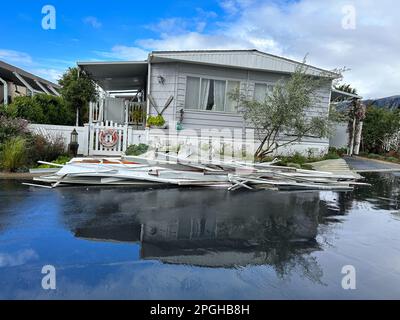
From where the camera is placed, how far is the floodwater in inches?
119

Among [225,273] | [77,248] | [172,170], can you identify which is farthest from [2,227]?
[172,170]

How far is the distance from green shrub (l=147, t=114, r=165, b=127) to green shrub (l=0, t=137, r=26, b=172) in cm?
475

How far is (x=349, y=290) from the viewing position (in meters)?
3.10

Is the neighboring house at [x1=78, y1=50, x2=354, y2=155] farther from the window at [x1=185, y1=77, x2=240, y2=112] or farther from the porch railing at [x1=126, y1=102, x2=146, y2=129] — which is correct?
the porch railing at [x1=126, y1=102, x2=146, y2=129]

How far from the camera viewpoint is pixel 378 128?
19.4m

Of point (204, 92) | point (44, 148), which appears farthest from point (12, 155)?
point (204, 92)

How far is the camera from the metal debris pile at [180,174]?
25.0 ft

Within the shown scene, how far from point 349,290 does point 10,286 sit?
3.25m

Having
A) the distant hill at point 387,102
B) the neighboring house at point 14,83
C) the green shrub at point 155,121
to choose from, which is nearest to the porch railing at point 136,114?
the green shrub at point 155,121

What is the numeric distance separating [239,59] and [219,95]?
1.70 metres

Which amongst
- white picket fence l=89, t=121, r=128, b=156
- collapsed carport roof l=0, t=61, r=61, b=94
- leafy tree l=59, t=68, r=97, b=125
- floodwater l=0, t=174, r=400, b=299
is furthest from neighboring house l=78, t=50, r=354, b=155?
collapsed carport roof l=0, t=61, r=61, b=94

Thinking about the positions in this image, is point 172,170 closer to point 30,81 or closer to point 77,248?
point 77,248

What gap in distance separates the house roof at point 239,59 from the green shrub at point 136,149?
3.82 meters

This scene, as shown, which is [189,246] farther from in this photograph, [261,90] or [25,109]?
[25,109]
